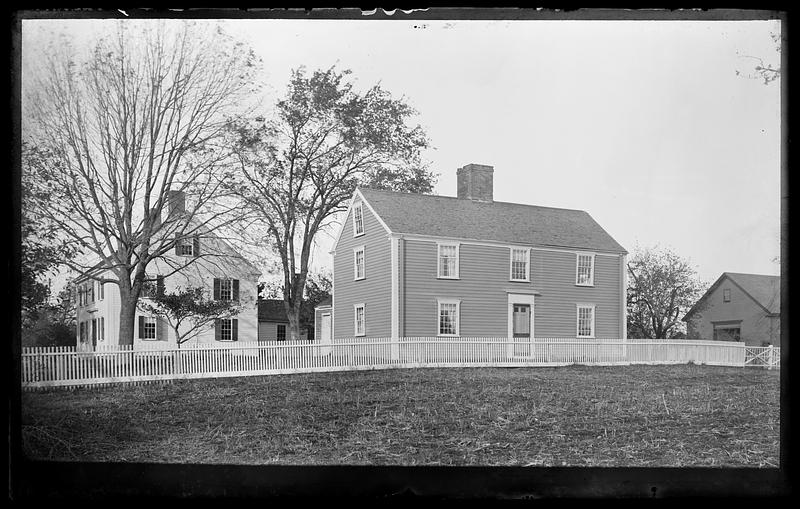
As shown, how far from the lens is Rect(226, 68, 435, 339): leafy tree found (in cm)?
491

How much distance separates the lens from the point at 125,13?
352 cm

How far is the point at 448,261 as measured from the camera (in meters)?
5.32

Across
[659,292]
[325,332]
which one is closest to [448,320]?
[325,332]

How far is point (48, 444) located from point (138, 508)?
1.13 m

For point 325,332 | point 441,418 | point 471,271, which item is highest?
point 471,271

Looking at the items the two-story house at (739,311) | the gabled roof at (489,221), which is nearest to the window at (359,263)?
the gabled roof at (489,221)

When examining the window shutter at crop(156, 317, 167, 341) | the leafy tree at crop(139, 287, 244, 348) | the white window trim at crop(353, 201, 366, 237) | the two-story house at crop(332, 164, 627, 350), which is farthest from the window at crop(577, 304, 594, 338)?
the window shutter at crop(156, 317, 167, 341)

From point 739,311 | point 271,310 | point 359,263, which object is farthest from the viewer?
point 359,263

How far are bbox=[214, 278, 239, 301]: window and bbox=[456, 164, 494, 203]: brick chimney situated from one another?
1.73 metres

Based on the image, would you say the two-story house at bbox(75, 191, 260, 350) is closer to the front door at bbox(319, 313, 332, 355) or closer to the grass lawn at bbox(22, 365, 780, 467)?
the grass lawn at bbox(22, 365, 780, 467)

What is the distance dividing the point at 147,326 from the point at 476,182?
247 cm

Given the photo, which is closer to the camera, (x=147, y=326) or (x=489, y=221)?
(x=147, y=326)

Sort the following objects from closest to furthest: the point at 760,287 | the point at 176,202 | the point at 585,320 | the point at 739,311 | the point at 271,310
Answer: the point at 760,287 < the point at 739,311 < the point at 176,202 < the point at 271,310 < the point at 585,320

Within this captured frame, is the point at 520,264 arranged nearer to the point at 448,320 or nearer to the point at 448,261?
the point at 448,261
